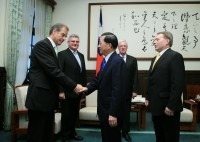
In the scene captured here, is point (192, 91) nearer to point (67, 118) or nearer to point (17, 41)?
point (67, 118)

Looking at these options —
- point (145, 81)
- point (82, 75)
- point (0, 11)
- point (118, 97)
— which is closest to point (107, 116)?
point (118, 97)

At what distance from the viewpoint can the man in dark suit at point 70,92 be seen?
3.55m

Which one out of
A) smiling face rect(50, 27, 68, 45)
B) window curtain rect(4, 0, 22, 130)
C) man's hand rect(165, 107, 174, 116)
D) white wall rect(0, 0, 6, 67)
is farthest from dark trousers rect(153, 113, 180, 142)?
white wall rect(0, 0, 6, 67)

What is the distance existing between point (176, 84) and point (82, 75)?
167 centimetres

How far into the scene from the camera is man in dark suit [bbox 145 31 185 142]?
2.48 metres

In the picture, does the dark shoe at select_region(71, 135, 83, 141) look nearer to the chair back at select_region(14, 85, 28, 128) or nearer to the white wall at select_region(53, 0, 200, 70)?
the chair back at select_region(14, 85, 28, 128)

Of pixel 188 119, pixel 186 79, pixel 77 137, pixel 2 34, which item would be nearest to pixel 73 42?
pixel 2 34

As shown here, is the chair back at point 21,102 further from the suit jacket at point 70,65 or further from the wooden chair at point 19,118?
the suit jacket at point 70,65

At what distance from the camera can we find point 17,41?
4.09m

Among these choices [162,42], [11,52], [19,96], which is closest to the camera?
[162,42]

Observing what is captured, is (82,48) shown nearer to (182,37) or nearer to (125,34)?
(125,34)

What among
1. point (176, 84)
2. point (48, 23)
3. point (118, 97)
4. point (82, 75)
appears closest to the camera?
point (118, 97)

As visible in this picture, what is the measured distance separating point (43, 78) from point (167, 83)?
3.87 feet

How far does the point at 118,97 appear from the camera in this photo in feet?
7.07
